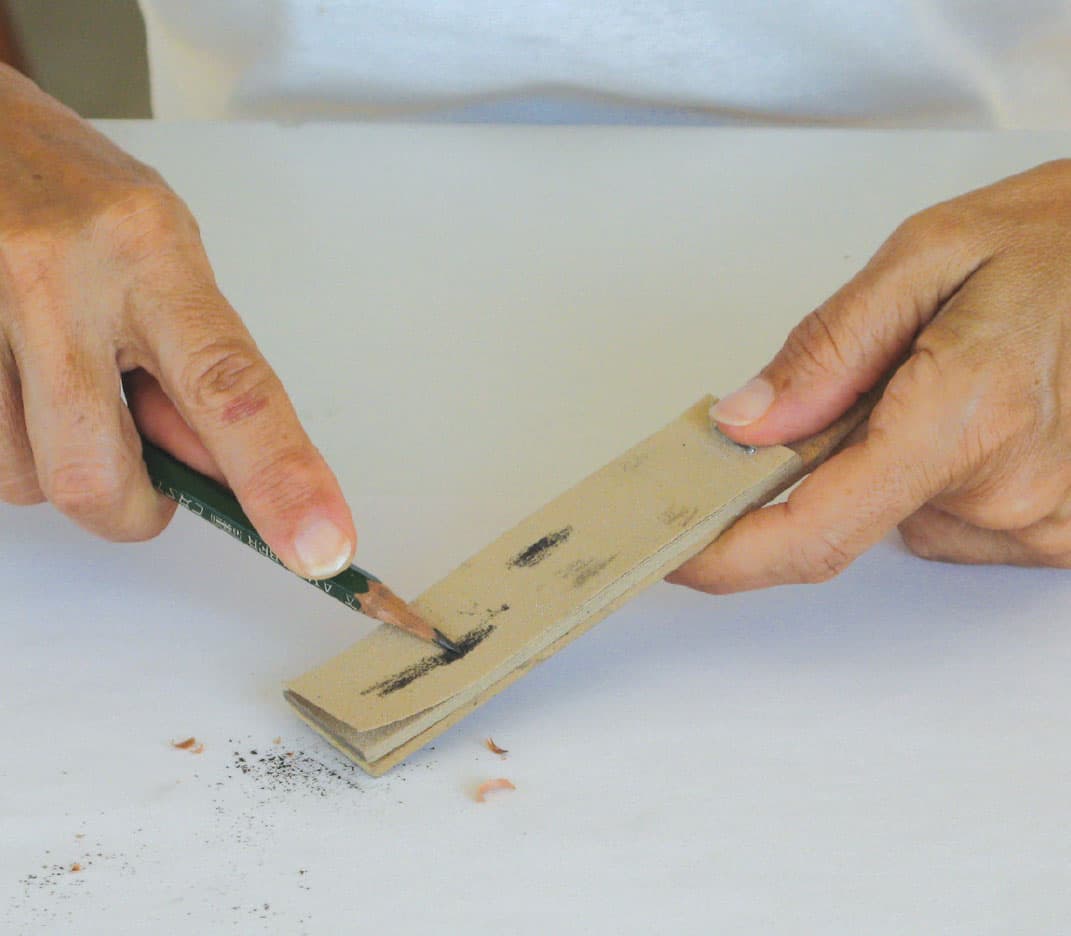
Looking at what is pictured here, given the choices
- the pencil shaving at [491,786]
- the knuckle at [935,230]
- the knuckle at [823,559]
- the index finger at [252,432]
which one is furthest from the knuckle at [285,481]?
the knuckle at [935,230]

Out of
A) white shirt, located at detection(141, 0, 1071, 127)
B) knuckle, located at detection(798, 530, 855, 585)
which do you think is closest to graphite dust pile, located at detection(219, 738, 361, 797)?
knuckle, located at detection(798, 530, 855, 585)

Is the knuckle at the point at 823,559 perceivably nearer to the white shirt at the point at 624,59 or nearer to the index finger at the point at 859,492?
the index finger at the point at 859,492

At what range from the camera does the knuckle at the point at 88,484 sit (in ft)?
3.05

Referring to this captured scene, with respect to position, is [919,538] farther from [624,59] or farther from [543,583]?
[624,59]

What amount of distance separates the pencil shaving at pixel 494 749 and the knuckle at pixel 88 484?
336 mm

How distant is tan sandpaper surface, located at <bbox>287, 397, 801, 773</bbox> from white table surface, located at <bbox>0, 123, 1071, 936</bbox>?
0.04 m

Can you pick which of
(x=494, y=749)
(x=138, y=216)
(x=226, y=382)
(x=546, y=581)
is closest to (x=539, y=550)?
(x=546, y=581)

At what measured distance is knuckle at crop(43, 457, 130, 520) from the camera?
928 mm

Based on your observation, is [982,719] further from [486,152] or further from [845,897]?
[486,152]

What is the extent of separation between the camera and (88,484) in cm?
93

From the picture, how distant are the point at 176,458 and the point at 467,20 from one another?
75 cm

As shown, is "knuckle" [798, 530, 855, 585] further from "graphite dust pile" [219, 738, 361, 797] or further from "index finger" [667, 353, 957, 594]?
"graphite dust pile" [219, 738, 361, 797]

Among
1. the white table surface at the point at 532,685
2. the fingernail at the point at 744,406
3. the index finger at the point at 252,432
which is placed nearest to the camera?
the white table surface at the point at 532,685

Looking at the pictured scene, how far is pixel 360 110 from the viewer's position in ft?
5.41
